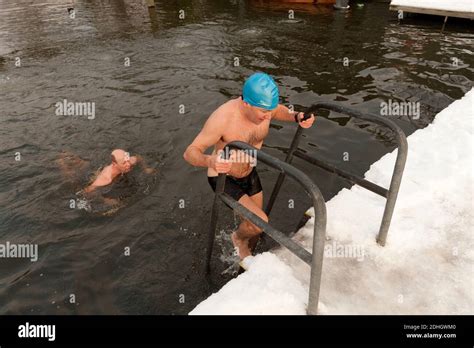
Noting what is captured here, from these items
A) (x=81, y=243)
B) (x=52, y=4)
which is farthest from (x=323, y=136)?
(x=52, y=4)

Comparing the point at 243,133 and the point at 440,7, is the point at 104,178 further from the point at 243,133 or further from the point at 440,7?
the point at 440,7

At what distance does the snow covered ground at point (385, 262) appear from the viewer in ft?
9.62

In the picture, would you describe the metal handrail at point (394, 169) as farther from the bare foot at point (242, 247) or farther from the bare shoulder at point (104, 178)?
the bare shoulder at point (104, 178)

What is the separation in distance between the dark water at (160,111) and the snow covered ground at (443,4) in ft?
2.73

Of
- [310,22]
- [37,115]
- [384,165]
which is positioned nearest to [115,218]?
[384,165]

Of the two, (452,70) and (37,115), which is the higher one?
(452,70)

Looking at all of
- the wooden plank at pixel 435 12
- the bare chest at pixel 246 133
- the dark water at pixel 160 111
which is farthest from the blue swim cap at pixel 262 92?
the wooden plank at pixel 435 12

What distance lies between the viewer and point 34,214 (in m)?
5.98

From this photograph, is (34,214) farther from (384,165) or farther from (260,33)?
(260,33)

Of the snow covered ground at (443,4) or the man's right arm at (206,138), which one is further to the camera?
the snow covered ground at (443,4)

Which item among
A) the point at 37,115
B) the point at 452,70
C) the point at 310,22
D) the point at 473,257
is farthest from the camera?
the point at 310,22

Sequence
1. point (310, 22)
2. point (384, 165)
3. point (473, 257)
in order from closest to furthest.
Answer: point (473, 257) < point (384, 165) < point (310, 22)
